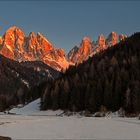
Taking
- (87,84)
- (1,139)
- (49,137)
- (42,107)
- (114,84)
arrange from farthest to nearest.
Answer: (42,107)
(87,84)
(114,84)
(49,137)
(1,139)

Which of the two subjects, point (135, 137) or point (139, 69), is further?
point (139, 69)

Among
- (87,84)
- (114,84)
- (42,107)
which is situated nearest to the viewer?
(114,84)

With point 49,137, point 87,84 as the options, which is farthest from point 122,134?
point 87,84

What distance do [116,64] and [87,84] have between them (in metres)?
31.8

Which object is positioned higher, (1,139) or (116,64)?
(116,64)

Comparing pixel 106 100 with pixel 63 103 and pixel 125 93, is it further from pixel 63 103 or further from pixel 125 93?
pixel 63 103

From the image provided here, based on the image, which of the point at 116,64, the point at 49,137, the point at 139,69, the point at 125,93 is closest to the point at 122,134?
the point at 49,137

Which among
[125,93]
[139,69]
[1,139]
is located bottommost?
[1,139]

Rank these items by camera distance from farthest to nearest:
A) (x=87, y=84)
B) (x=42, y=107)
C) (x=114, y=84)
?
(x=42, y=107) → (x=87, y=84) → (x=114, y=84)

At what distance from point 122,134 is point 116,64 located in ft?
424

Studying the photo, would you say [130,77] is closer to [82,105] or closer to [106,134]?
[82,105]

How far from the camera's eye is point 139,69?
6196 inches

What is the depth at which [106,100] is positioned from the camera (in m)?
134

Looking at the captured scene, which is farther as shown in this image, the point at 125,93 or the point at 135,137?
the point at 125,93
